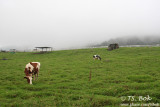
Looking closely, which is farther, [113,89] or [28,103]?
[113,89]

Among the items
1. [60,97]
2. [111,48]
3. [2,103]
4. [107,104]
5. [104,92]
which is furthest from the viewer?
[111,48]

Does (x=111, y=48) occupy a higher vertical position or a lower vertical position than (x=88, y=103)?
higher

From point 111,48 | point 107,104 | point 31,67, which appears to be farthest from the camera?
point 111,48

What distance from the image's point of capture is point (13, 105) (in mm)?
7410

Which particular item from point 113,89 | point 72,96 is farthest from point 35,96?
point 113,89

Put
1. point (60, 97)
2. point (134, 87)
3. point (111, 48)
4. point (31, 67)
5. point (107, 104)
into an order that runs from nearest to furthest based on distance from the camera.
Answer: point (107, 104), point (60, 97), point (134, 87), point (31, 67), point (111, 48)


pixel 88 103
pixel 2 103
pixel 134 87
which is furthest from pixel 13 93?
pixel 134 87

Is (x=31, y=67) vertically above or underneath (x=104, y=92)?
above

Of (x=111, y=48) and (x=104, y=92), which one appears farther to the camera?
(x=111, y=48)

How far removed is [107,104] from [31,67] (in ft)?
31.7

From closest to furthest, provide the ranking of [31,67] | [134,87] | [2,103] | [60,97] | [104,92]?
[2,103], [60,97], [104,92], [134,87], [31,67]

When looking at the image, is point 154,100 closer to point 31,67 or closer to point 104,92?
point 104,92

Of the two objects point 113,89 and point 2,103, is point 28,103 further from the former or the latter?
point 113,89

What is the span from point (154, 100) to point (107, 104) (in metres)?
2.89
